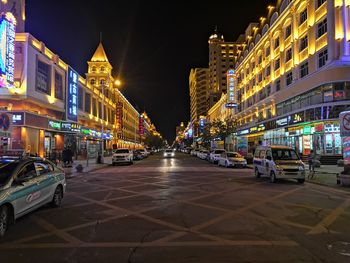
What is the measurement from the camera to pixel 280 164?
17406 millimetres

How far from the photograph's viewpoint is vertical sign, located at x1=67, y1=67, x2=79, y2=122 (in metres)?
42.8

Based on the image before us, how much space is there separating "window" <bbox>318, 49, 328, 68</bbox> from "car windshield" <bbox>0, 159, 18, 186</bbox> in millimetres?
30040

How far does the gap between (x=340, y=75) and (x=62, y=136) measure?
3103cm

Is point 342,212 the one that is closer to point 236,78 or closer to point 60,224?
point 60,224

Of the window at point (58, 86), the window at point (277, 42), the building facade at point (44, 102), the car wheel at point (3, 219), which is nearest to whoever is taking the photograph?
the car wheel at point (3, 219)

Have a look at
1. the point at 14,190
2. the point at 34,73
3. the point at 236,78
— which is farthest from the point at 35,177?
the point at 236,78

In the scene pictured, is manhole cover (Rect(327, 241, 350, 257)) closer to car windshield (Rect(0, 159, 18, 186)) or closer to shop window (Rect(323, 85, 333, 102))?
car windshield (Rect(0, 159, 18, 186))

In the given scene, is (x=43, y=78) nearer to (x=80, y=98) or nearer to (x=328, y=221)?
(x=80, y=98)

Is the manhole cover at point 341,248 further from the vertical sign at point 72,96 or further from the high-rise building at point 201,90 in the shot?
the high-rise building at point 201,90

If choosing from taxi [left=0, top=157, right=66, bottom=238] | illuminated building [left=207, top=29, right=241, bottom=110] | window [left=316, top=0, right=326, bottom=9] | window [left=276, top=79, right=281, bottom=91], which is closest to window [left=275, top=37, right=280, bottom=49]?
Answer: window [left=276, top=79, right=281, bottom=91]

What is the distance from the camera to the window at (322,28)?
105ft

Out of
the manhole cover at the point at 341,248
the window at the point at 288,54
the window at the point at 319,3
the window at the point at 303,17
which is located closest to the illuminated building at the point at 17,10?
the window at the point at 319,3

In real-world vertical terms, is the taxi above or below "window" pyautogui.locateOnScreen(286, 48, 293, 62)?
below

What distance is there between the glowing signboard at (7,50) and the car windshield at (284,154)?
21.5 metres
